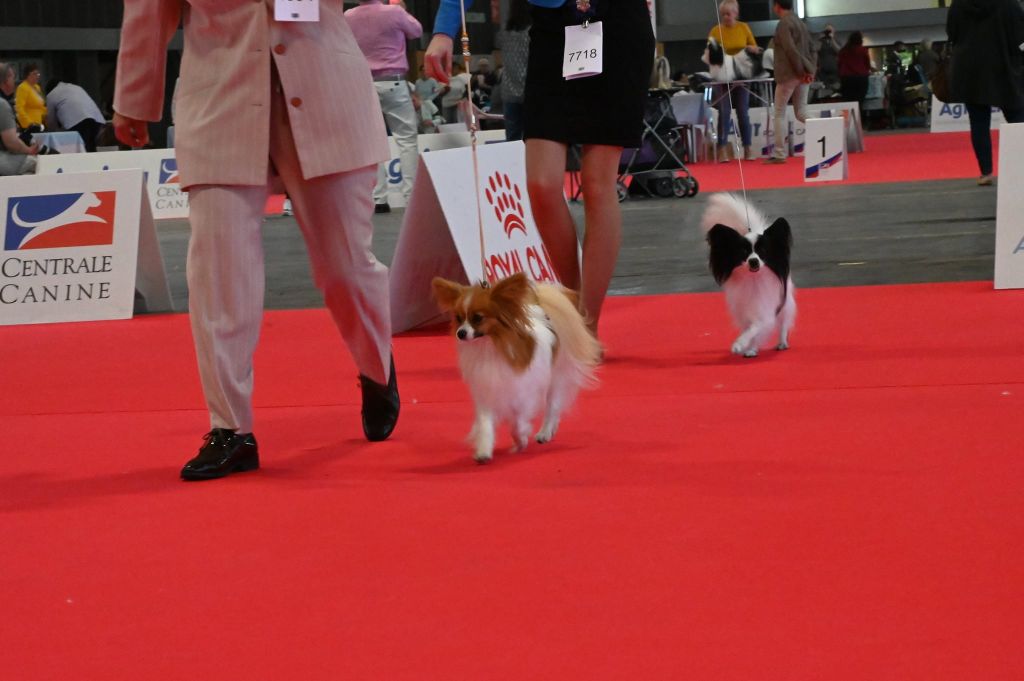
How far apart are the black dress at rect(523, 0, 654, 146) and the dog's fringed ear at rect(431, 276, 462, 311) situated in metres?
1.15

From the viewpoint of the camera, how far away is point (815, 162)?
12.2 m

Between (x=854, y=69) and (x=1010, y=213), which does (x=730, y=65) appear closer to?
(x=854, y=69)

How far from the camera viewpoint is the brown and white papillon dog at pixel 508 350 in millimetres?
→ 2959

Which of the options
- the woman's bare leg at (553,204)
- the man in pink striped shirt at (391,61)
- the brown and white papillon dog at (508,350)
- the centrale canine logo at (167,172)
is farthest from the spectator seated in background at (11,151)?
the brown and white papillon dog at (508,350)

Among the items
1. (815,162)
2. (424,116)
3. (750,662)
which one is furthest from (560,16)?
(424,116)

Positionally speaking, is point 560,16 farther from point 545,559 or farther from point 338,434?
point 545,559

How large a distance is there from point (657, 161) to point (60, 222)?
5.96 metres

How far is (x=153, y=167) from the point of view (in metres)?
13.2

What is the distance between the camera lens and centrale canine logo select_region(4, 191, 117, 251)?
241 inches

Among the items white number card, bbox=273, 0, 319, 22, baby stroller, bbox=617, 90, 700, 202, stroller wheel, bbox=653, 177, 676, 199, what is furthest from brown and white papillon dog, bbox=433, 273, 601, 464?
stroller wheel, bbox=653, 177, 676, 199

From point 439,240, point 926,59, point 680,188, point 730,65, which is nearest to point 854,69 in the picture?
point 926,59

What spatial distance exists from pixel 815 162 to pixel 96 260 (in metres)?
7.79

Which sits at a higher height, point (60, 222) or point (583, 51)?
point (583, 51)

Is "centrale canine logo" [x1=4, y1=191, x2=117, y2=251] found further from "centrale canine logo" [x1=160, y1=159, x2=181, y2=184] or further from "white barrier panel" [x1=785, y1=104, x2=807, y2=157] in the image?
"white barrier panel" [x1=785, y1=104, x2=807, y2=157]
